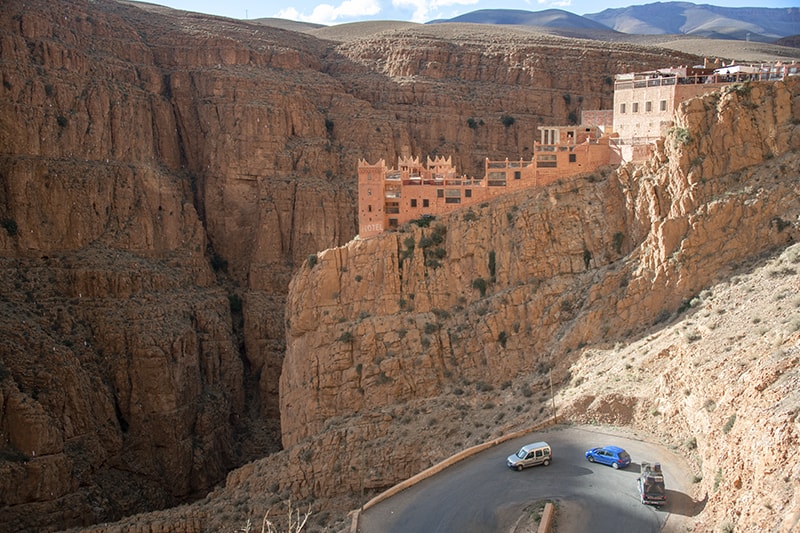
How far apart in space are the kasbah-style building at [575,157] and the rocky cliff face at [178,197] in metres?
4.28

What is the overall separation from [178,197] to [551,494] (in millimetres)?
58054

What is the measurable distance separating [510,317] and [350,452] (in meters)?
10.4

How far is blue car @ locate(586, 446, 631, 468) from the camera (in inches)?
1228

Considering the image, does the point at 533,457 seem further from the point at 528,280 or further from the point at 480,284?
the point at 480,284

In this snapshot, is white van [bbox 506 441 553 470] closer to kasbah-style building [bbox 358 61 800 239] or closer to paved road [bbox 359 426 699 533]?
paved road [bbox 359 426 699 533]

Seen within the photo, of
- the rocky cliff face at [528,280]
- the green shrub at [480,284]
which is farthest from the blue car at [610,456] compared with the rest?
the green shrub at [480,284]

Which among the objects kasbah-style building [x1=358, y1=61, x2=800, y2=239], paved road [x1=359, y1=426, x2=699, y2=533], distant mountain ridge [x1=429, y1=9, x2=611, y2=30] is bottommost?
paved road [x1=359, y1=426, x2=699, y2=533]

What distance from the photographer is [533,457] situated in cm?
3316

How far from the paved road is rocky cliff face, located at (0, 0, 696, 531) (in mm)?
15358

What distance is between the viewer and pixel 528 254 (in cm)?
4841

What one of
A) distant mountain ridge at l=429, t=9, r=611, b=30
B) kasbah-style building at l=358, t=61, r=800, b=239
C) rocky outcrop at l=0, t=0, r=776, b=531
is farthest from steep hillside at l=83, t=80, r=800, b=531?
distant mountain ridge at l=429, t=9, r=611, b=30

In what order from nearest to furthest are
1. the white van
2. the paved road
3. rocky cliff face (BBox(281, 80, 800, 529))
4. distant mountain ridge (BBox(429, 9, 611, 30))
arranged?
1. the paved road
2. the white van
3. rocky cliff face (BBox(281, 80, 800, 529))
4. distant mountain ridge (BBox(429, 9, 611, 30))

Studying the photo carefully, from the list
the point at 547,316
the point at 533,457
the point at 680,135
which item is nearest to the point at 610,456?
the point at 533,457

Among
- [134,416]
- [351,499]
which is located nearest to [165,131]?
[134,416]
